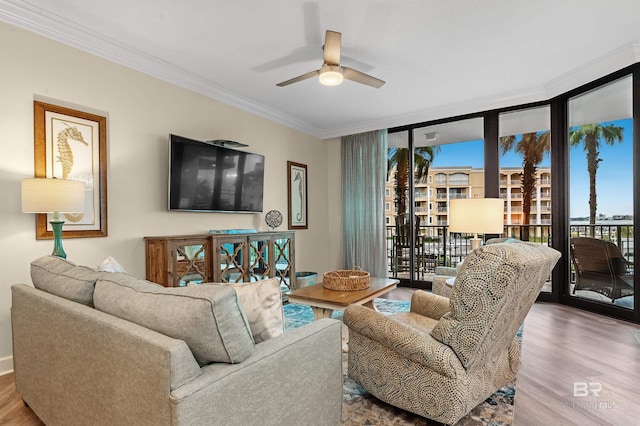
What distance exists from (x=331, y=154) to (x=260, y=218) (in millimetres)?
1939

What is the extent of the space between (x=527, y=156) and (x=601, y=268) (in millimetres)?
1572

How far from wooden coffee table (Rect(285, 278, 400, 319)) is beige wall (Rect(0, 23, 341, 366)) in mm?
1542

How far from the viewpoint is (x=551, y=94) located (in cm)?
391

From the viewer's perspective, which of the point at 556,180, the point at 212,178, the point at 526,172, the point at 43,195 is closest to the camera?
the point at 43,195

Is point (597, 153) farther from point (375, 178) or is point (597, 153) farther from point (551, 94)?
point (375, 178)

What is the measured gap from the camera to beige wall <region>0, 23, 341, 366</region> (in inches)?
94.0

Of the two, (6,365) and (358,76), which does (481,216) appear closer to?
(358,76)

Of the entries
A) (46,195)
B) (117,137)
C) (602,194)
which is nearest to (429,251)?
(602,194)

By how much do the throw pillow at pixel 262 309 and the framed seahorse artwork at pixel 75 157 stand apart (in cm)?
202

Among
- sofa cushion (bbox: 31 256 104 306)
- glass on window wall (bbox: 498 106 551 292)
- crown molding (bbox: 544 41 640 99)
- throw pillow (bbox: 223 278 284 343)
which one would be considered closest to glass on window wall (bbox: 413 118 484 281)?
glass on window wall (bbox: 498 106 551 292)

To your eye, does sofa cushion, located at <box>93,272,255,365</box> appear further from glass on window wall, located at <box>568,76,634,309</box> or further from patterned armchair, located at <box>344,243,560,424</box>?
glass on window wall, located at <box>568,76,634,309</box>

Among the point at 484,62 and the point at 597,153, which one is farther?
the point at 597,153

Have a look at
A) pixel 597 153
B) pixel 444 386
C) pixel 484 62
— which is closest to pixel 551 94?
pixel 597 153

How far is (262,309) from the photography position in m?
1.37
